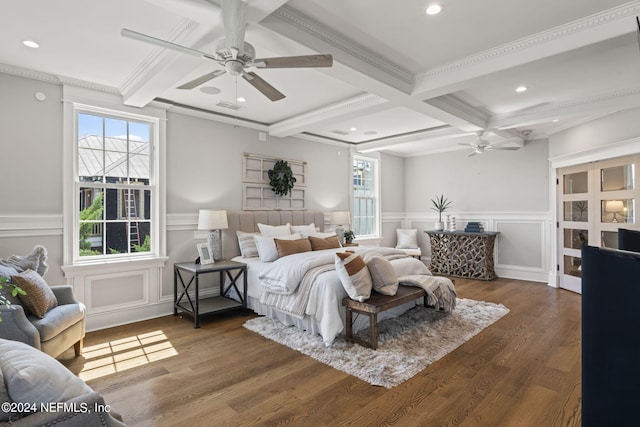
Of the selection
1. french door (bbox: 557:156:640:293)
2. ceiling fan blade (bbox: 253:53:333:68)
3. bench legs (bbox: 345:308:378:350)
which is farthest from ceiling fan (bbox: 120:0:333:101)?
french door (bbox: 557:156:640:293)

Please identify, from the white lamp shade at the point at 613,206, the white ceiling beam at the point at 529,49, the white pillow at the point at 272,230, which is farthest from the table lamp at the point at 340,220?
the white lamp shade at the point at 613,206

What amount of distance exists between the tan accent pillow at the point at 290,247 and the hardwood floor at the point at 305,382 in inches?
44.2

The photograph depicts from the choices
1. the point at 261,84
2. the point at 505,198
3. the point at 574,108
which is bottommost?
the point at 505,198

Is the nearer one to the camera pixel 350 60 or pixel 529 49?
pixel 529 49

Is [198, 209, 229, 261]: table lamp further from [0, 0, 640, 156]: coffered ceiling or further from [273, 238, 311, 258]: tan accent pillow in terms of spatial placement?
[0, 0, 640, 156]: coffered ceiling

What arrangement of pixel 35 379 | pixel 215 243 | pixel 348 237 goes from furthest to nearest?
pixel 348 237 → pixel 215 243 → pixel 35 379

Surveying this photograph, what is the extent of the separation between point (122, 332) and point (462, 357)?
3629 mm

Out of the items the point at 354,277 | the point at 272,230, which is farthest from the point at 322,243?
the point at 354,277

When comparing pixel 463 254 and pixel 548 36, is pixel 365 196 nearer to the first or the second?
pixel 463 254

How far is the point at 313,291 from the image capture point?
11.7ft

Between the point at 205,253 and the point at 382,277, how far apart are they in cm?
236

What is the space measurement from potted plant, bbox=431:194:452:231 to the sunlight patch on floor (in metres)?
5.80

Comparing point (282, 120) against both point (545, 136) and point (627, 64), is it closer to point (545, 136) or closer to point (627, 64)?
point (627, 64)

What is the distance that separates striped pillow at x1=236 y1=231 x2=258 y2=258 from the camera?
485 centimetres
